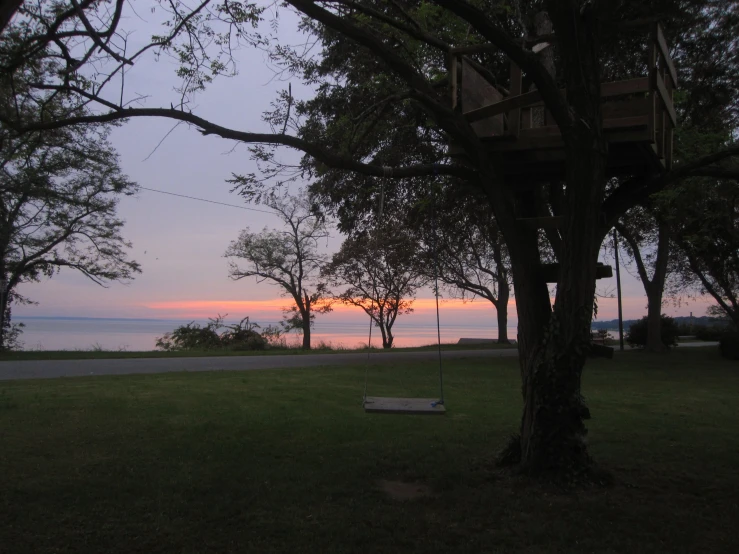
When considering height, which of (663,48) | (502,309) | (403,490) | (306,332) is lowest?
(403,490)

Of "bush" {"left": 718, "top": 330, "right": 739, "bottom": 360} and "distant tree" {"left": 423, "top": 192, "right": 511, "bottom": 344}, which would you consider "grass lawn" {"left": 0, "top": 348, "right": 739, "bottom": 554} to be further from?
"bush" {"left": 718, "top": 330, "right": 739, "bottom": 360}

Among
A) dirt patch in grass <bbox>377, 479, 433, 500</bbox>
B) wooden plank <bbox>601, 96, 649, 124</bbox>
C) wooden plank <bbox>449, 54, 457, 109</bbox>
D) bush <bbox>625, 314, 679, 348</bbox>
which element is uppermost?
wooden plank <bbox>449, 54, 457, 109</bbox>

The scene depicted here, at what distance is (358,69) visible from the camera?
36.8ft

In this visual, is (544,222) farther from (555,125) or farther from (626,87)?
(626,87)

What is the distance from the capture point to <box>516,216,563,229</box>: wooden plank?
6.12 m

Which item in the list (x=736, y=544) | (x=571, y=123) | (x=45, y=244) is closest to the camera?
(x=736, y=544)

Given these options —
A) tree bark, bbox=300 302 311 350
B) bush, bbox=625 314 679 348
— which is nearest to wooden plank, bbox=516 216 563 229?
bush, bbox=625 314 679 348

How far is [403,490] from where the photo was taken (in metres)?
5.93

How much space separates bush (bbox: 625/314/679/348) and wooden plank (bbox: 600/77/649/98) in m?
23.9

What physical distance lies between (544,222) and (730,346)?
67.8 ft

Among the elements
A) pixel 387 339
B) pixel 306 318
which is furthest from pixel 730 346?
pixel 306 318

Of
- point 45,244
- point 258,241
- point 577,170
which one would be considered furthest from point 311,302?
point 577,170

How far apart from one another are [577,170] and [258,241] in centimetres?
2799

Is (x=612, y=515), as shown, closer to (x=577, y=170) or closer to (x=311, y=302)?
(x=577, y=170)
